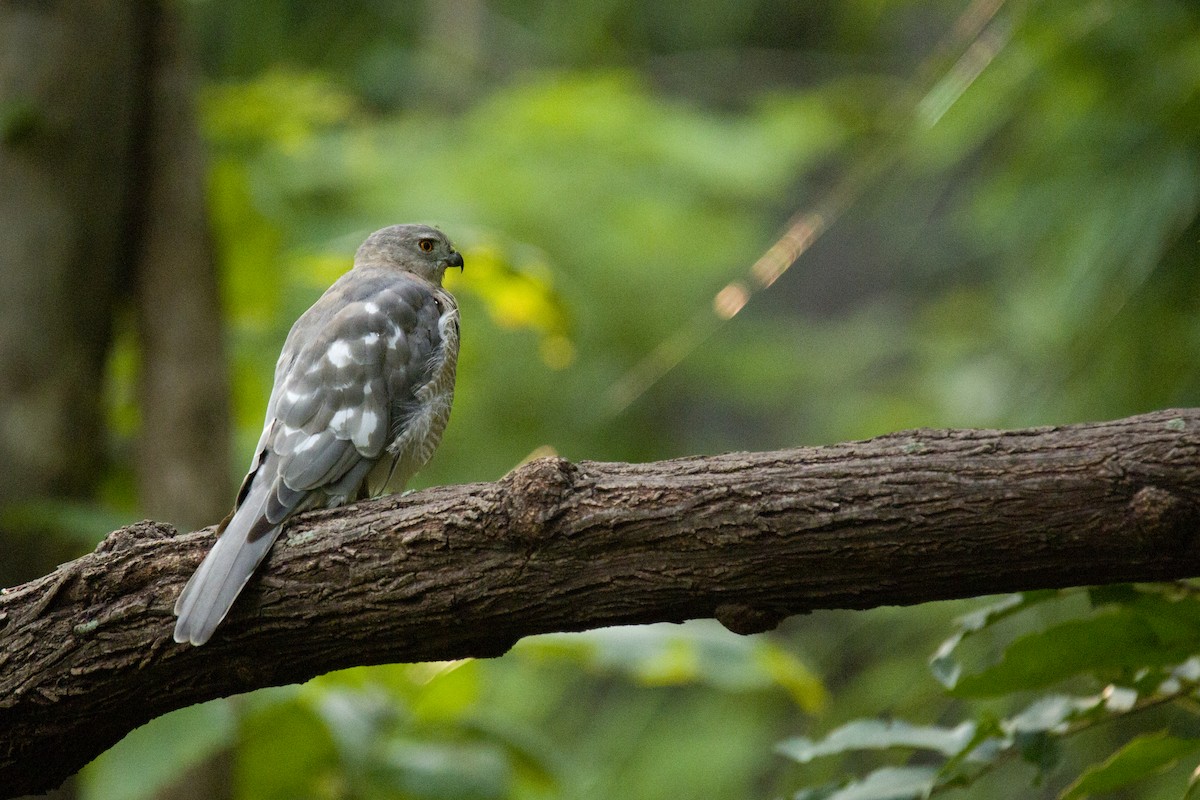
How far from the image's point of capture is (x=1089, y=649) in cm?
239

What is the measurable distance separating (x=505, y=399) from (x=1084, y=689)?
373cm

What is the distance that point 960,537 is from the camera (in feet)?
6.94

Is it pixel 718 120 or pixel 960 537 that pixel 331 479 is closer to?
pixel 960 537

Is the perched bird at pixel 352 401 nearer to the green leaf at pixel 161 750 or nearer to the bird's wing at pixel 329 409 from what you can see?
the bird's wing at pixel 329 409

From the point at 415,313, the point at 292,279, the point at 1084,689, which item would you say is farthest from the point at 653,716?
the point at 415,313

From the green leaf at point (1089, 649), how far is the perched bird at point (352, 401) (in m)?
1.41

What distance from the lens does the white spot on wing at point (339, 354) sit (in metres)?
3.25

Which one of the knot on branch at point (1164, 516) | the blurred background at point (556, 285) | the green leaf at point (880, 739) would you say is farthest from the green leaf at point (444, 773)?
the knot on branch at point (1164, 516)

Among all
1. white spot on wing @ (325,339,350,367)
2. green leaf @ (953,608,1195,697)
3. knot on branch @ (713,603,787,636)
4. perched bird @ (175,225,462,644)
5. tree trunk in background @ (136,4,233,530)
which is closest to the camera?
knot on branch @ (713,603,787,636)

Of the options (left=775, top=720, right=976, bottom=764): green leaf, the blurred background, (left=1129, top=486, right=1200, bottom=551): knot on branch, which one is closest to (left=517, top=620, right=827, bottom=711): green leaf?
the blurred background

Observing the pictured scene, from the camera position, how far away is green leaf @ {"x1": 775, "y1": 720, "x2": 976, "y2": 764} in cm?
261

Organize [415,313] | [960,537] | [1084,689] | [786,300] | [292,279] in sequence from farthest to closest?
[786,300], [292,279], [1084,689], [415,313], [960,537]

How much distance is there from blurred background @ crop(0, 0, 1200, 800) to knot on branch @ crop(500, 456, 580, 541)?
2.45 feet

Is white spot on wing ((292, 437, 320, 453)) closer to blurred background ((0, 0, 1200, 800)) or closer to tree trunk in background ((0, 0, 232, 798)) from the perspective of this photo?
blurred background ((0, 0, 1200, 800))
